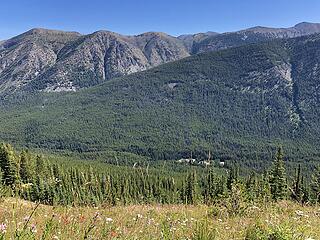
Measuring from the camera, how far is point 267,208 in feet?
31.4

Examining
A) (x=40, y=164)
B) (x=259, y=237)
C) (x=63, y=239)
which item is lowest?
(x=40, y=164)

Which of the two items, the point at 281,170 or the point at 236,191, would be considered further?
the point at 281,170

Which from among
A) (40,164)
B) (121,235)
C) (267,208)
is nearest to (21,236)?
(121,235)

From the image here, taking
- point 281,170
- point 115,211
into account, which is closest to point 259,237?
point 115,211

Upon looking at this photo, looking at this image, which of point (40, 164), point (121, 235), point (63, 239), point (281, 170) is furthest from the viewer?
point (40, 164)

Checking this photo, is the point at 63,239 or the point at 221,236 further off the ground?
the point at 63,239

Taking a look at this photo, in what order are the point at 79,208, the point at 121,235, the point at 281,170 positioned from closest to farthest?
the point at 121,235, the point at 79,208, the point at 281,170

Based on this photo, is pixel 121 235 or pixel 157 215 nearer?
pixel 121 235

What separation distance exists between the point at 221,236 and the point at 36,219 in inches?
131

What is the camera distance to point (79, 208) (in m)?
8.93

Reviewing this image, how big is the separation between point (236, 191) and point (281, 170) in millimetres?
33510

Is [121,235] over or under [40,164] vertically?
over

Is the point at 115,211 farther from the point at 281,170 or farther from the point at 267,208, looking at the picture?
the point at 281,170

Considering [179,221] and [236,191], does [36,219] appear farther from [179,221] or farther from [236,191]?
[236,191]
